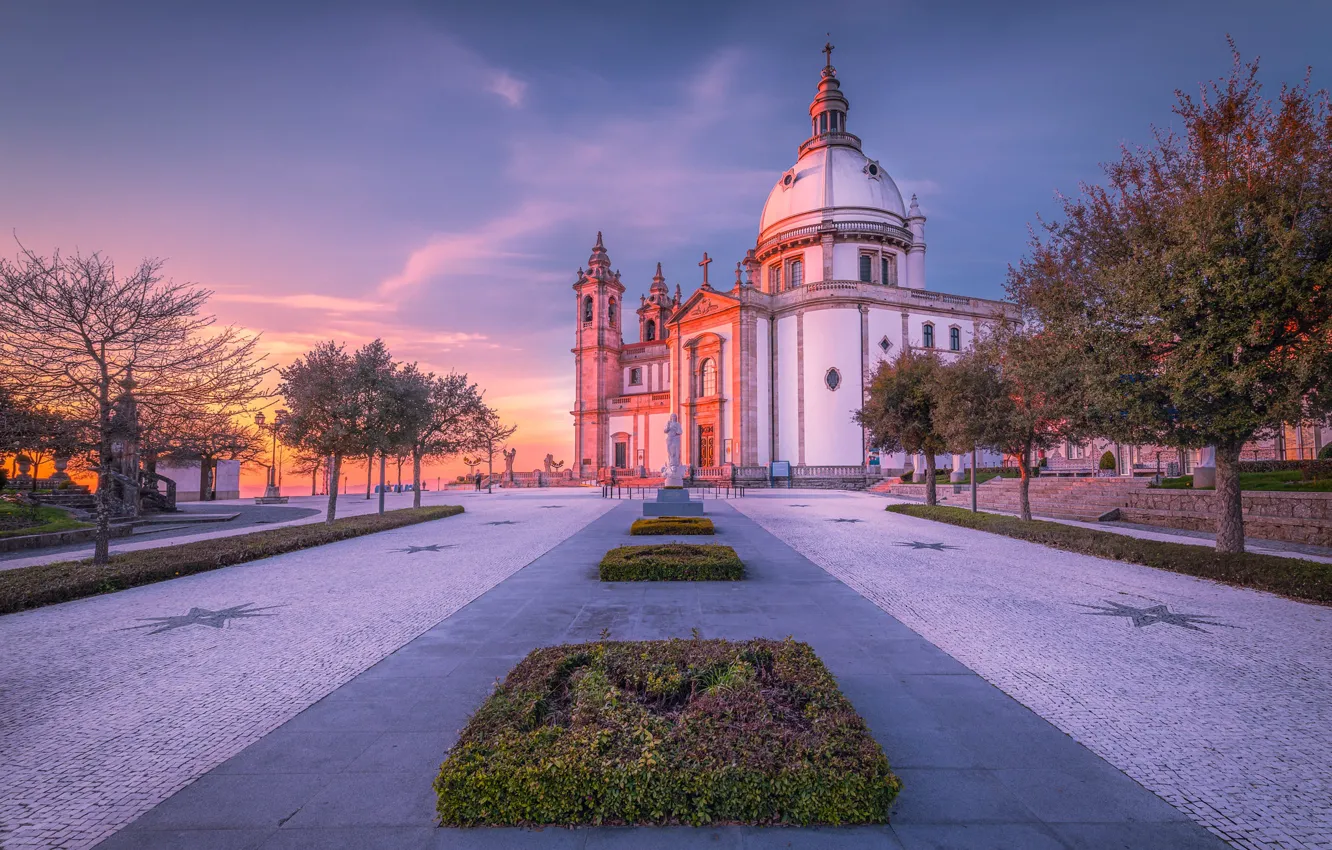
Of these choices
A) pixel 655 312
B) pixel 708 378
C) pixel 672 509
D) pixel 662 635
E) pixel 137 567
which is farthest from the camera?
pixel 655 312

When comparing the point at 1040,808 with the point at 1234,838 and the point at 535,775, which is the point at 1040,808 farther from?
the point at 535,775

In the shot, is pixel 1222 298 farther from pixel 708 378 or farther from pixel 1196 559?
pixel 708 378

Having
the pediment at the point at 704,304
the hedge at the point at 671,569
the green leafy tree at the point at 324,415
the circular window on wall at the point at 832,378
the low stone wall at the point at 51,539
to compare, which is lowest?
the low stone wall at the point at 51,539

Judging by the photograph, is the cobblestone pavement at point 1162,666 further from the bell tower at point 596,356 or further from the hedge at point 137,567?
the bell tower at point 596,356

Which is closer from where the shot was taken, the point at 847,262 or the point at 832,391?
the point at 832,391

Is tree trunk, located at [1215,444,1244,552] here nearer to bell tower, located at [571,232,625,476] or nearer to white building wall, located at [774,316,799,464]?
white building wall, located at [774,316,799,464]

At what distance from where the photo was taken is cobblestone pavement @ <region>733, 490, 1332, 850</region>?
3.67m

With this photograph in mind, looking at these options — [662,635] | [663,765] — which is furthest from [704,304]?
[663,765]

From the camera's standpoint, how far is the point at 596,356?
206 ft

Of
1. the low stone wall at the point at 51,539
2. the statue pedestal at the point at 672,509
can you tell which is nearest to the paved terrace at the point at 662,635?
the statue pedestal at the point at 672,509

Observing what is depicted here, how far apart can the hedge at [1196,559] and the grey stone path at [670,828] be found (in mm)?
6778

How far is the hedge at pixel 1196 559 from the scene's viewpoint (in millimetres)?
8716

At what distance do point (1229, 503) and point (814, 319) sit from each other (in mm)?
35414

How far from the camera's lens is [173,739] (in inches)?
170
